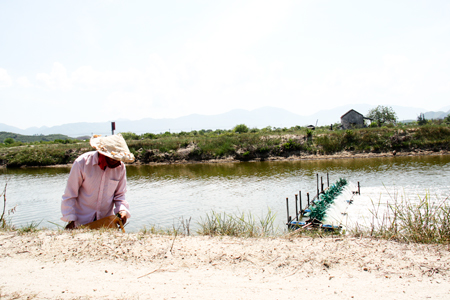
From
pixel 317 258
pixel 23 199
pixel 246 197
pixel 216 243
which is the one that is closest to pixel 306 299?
pixel 317 258

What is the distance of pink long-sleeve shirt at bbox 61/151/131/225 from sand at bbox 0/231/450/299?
34 centimetres

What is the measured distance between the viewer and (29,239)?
4277 millimetres

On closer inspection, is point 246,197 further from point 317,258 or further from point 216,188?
point 317,258

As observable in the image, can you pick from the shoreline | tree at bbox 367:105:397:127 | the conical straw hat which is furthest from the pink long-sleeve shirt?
tree at bbox 367:105:397:127

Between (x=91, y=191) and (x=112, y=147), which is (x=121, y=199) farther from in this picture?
(x=112, y=147)

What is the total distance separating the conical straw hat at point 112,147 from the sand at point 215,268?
125 centimetres

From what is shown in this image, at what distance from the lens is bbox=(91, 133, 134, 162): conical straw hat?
380 cm

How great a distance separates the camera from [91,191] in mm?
4082

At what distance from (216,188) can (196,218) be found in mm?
7048

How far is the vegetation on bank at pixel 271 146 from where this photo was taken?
35.4m

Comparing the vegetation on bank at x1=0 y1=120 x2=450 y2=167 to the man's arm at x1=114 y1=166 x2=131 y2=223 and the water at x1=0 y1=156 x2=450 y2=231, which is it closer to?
the water at x1=0 y1=156 x2=450 y2=231

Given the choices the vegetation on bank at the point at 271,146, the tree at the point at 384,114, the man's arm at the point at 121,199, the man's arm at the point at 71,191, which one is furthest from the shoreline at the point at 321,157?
the tree at the point at 384,114

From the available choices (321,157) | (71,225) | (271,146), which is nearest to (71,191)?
(71,225)

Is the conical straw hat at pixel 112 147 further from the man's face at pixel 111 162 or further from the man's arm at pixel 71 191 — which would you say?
the man's arm at pixel 71 191
